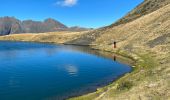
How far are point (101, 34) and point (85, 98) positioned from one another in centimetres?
14380

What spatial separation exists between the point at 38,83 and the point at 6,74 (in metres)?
13.7

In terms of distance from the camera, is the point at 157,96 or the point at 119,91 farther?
the point at 119,91

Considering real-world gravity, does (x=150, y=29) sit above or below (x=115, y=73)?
above

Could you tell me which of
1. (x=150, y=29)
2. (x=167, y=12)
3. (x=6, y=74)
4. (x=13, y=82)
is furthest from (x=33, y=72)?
(x=167, y=12)

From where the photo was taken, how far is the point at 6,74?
63.6 meters

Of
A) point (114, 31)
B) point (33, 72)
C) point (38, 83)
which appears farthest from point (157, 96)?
point (114, 31)

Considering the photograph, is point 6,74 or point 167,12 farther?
point 167,12

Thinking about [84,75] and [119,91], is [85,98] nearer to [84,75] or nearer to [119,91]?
[119,91]

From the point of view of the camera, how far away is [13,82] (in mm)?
54031

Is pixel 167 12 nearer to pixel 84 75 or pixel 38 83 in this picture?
pixel 84 75

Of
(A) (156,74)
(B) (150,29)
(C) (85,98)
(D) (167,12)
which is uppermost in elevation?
(D) (167,12)

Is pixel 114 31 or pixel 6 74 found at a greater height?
pixel 114 31

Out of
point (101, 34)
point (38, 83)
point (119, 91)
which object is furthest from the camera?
point (101, 34)

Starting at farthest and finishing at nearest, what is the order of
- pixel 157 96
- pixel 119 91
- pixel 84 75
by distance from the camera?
pixel 84 75 → pixel 119 91 → pixel 157 96
